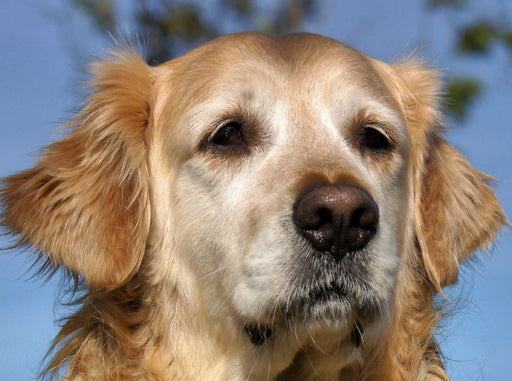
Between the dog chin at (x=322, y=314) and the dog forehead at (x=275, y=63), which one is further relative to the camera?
the dog forehead at (x=275, y=63)

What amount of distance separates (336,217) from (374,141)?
1.13 m

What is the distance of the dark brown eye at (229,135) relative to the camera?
3807 millimetres

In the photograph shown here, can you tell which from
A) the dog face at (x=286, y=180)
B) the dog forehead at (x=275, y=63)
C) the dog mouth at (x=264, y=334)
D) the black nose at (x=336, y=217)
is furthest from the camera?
the dog forehead at (x=275, y=63)

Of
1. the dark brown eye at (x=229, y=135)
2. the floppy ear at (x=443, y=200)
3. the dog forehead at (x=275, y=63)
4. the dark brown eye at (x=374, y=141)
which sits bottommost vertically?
the floppy ear at (x=443, y=200)

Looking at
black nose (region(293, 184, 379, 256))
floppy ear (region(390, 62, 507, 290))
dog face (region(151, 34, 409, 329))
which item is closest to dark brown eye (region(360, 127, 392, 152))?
dog face (region(151, 34, 409, 329))

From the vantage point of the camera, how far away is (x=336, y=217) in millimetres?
3004

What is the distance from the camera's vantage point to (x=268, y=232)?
10.6ft

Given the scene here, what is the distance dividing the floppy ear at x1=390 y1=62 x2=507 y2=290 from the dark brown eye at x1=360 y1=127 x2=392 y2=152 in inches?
18.8

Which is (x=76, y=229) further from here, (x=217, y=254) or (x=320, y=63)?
(x=320, y=63)

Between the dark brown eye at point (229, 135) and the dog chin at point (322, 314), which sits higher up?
the dark brown eye at point (229, 135)

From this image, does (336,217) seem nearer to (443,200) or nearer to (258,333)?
(258,333)

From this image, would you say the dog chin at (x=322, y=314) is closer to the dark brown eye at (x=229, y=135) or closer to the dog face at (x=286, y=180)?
the dog face at (x=286, y=180)

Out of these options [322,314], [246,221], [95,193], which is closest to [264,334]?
[322,314]

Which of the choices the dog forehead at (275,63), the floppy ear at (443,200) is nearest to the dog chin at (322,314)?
the floppy ear at (443,200)
